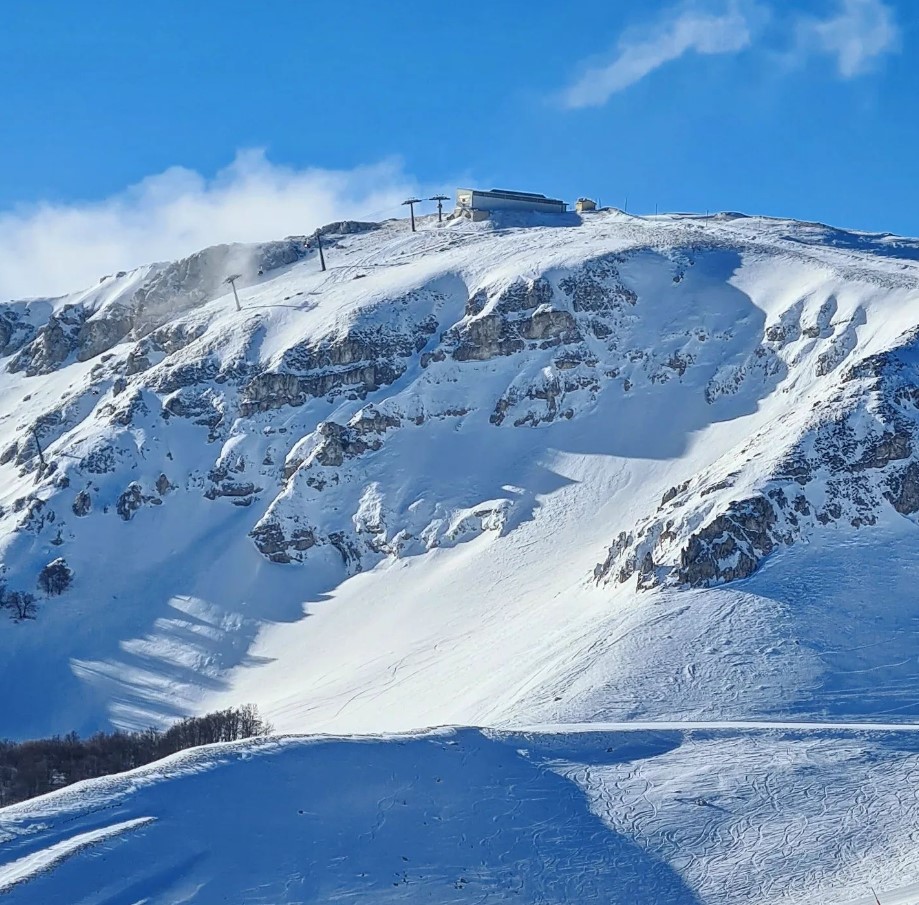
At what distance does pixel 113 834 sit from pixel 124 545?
58.5m

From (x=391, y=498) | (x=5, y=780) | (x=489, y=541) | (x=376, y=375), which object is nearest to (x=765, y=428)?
(x=489, y=541)

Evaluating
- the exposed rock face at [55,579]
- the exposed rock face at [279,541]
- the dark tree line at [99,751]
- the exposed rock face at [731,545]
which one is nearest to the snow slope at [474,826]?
the exposed rock face at [731,545]

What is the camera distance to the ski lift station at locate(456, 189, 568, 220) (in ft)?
458

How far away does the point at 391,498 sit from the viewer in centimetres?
9131

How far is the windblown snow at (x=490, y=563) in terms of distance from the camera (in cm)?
4006

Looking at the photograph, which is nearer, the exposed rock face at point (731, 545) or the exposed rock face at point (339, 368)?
the exposed rock face at point (731, 545)

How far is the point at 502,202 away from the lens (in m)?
140

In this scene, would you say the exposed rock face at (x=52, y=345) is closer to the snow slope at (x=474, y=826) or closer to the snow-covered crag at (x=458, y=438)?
the snow-covered crag at (x=458, y=438)

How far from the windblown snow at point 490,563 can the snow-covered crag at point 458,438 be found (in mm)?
287

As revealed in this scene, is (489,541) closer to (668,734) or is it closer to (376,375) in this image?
(376,375)

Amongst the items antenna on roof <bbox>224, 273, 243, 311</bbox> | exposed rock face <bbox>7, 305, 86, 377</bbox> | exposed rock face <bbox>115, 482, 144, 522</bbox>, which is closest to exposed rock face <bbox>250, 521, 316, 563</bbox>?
exposed rock face <bbox>115, 482, 144, 522</bbox>

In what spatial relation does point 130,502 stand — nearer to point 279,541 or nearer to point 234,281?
point 279,541

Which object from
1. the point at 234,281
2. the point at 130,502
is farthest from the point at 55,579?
the point at 234,281

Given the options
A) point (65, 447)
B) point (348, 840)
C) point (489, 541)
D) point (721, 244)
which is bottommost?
point (348, 840)
